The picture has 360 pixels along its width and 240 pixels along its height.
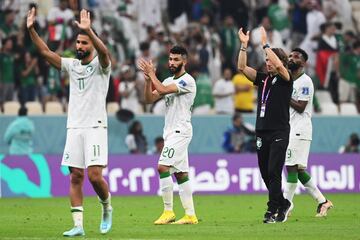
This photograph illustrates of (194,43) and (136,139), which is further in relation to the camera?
(194,43)

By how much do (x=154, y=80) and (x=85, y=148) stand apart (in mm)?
1979

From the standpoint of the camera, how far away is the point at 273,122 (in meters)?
17.0

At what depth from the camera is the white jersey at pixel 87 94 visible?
589 inches

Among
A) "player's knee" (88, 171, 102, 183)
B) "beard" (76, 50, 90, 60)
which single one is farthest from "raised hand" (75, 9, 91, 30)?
"player's knee" (88, 171, 102, 183)

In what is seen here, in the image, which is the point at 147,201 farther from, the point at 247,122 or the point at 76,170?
the point at 76,170

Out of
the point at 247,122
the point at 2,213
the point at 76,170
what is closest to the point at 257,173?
the point at 247,122

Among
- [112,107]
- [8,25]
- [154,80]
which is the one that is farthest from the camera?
[8,25]

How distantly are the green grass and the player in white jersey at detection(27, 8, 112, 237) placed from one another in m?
0.66

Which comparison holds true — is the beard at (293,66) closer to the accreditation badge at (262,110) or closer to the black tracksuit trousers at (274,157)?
the accreditation badge at (262,110)

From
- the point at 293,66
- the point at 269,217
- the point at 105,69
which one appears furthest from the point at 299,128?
the point at 105,69

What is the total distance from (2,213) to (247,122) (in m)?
11.2

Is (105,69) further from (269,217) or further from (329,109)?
(329,109)

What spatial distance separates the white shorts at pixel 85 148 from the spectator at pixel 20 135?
11778mm

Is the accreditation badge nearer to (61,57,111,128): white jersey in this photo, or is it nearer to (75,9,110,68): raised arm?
(61,57,111,128): white jersey
